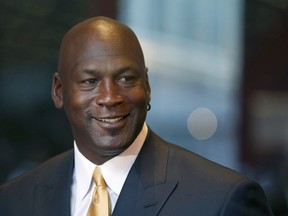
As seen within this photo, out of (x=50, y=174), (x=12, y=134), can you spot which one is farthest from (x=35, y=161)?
(x=50, y=174)

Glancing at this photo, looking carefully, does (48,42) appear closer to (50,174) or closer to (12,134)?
(12,134)

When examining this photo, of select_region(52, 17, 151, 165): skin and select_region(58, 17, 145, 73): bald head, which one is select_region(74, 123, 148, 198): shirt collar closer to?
select_region(52, 17, 151, 165): skin

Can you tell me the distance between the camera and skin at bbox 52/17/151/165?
1.56 meters

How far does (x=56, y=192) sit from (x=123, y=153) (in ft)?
0.66

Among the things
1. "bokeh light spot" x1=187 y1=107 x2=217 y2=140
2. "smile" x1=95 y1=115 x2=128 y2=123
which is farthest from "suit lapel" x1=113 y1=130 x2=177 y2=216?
"bokeh light spot" x1=187 y1=107 x2=217 y2=140

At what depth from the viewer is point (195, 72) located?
3.04 metres

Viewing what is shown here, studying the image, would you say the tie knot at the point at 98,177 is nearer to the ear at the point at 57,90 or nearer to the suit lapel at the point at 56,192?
the suit lapel at the point at 56,192

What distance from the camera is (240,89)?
10.1 feet

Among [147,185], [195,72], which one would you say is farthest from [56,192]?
[195,72]

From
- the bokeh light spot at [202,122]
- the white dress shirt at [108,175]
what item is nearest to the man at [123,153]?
the white dress shirt at [108,175]

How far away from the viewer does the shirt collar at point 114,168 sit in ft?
5.29

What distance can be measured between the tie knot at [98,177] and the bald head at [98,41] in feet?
0.79

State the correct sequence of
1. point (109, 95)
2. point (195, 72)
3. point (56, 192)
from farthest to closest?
point (195, 72)
point (56, 192)
point (109, 95)

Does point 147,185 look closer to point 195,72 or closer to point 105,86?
point 105,86
